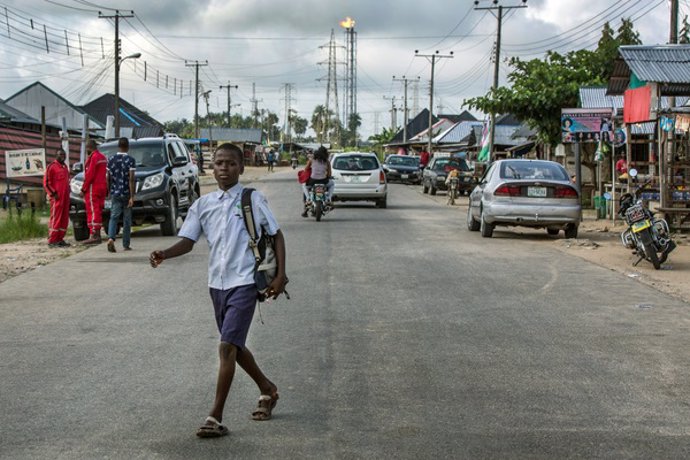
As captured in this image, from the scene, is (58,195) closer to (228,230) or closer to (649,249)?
(649,249)

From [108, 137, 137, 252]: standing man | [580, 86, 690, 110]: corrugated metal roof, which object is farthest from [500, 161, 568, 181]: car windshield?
[580, 86, 690, 110]: corrugated metal roof

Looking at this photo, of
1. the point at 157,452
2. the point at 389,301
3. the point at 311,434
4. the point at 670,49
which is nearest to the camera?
the point at 157,452

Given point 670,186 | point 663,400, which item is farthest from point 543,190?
point 663,400

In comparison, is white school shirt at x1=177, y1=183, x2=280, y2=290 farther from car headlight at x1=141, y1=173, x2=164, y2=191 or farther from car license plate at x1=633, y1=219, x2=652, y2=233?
car headlight at x1=141, y1=173, x2=164, y2=191

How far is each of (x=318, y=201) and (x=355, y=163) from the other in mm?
5868

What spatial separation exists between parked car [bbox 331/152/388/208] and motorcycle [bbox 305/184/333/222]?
4.64 m

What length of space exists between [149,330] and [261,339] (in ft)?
3.74

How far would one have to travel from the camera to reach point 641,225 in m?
14.2

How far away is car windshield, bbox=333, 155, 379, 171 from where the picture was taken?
1120 inches

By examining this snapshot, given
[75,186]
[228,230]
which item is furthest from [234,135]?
[228,230]

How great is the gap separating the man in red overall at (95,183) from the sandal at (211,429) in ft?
39.9

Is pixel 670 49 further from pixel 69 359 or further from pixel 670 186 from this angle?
pixel 69 359

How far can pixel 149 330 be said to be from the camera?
899cm

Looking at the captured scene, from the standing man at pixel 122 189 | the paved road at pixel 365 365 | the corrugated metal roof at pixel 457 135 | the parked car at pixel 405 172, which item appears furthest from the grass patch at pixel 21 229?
the corrugated metal roof at pixel 457 135
